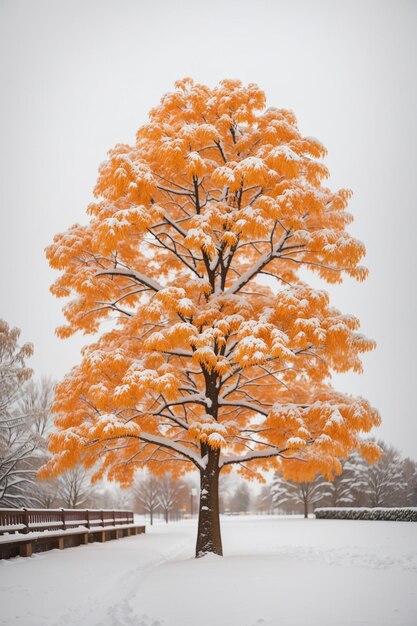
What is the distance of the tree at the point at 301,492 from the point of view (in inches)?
2180

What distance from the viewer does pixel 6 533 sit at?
43.3 feet

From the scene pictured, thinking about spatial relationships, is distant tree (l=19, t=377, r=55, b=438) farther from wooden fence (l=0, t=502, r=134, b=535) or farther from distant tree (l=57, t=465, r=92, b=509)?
wooden fence (l=0, t=502, r=134, b=535)

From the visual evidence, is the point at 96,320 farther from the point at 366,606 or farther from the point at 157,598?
the point at 366,606

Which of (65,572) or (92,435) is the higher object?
(92,435)

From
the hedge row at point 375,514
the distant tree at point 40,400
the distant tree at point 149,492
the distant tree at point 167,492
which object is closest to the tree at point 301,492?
the hedge row at point 375,514

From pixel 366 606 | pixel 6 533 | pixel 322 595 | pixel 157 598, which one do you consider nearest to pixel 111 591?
pixel 157 598

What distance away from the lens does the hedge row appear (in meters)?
34.0

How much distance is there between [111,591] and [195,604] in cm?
213

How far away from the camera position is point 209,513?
1184cm

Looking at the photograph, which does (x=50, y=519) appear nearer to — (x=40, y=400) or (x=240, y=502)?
(x=40, y=400)

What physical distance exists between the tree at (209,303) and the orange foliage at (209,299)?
0.12 feet

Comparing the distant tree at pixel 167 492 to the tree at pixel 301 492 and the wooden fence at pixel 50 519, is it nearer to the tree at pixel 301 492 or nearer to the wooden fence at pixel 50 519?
the tree at pixel 301 492

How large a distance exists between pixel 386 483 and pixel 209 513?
48336mm

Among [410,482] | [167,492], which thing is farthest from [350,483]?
[167,492]
